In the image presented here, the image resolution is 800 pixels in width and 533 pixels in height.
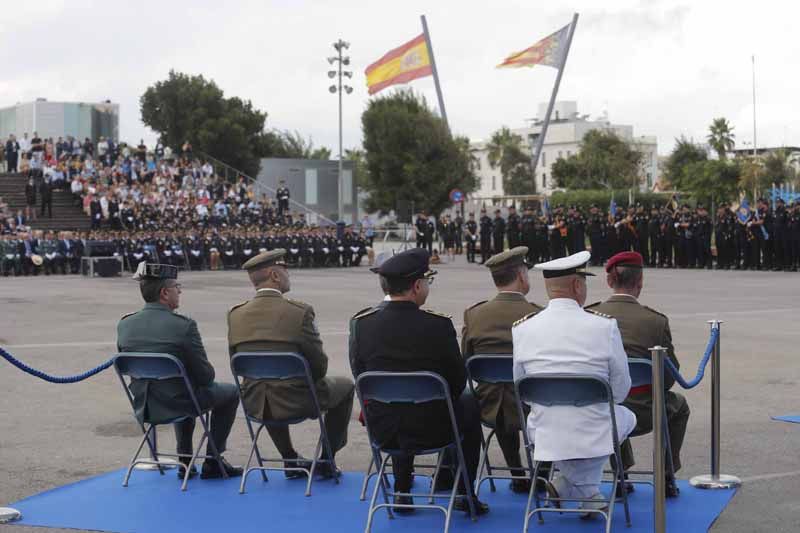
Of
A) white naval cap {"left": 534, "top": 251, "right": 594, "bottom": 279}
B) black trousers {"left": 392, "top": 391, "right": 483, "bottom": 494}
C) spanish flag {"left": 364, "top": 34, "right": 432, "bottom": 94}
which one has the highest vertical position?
spanish flag {"left": 364, "top": 34, "right": 432, "bottom": 94}

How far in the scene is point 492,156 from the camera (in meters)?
130

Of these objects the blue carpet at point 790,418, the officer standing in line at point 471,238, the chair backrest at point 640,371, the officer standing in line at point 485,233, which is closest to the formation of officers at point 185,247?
the officer standing in line at point 471,238

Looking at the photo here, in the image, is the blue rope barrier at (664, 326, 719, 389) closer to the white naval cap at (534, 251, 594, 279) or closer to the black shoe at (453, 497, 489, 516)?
the white naval cap at (534, 251, 594, 279)

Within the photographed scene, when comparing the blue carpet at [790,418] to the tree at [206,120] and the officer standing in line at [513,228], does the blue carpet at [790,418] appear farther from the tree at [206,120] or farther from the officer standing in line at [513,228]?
the tree at [206,120]

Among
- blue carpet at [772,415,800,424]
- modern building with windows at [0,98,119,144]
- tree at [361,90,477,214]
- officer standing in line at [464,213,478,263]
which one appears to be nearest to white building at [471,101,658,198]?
tree at [361,90,477,214]

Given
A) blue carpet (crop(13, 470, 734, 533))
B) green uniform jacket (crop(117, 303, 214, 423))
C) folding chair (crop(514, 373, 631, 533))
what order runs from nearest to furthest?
1. folding chair (crop(514, 373, 631, 533))
2. blue carpet (crop(13, 470, 734, 533))
3. green uniform jacket (crop(117, 303, 214, 423))

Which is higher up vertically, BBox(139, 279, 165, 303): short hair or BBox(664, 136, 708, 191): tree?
BBox(664, 136, 708, 191): tree

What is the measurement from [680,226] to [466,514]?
95.4 feet

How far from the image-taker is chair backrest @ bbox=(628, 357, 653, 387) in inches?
264

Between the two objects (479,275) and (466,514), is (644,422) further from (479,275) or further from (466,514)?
(479,275)

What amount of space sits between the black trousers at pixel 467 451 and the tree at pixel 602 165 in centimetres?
9646

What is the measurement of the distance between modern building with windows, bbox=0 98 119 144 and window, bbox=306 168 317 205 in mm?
12073

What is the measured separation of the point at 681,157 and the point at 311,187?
51647 mm

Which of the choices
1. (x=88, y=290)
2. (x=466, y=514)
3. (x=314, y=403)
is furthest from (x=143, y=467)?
(x=88, y=290)
